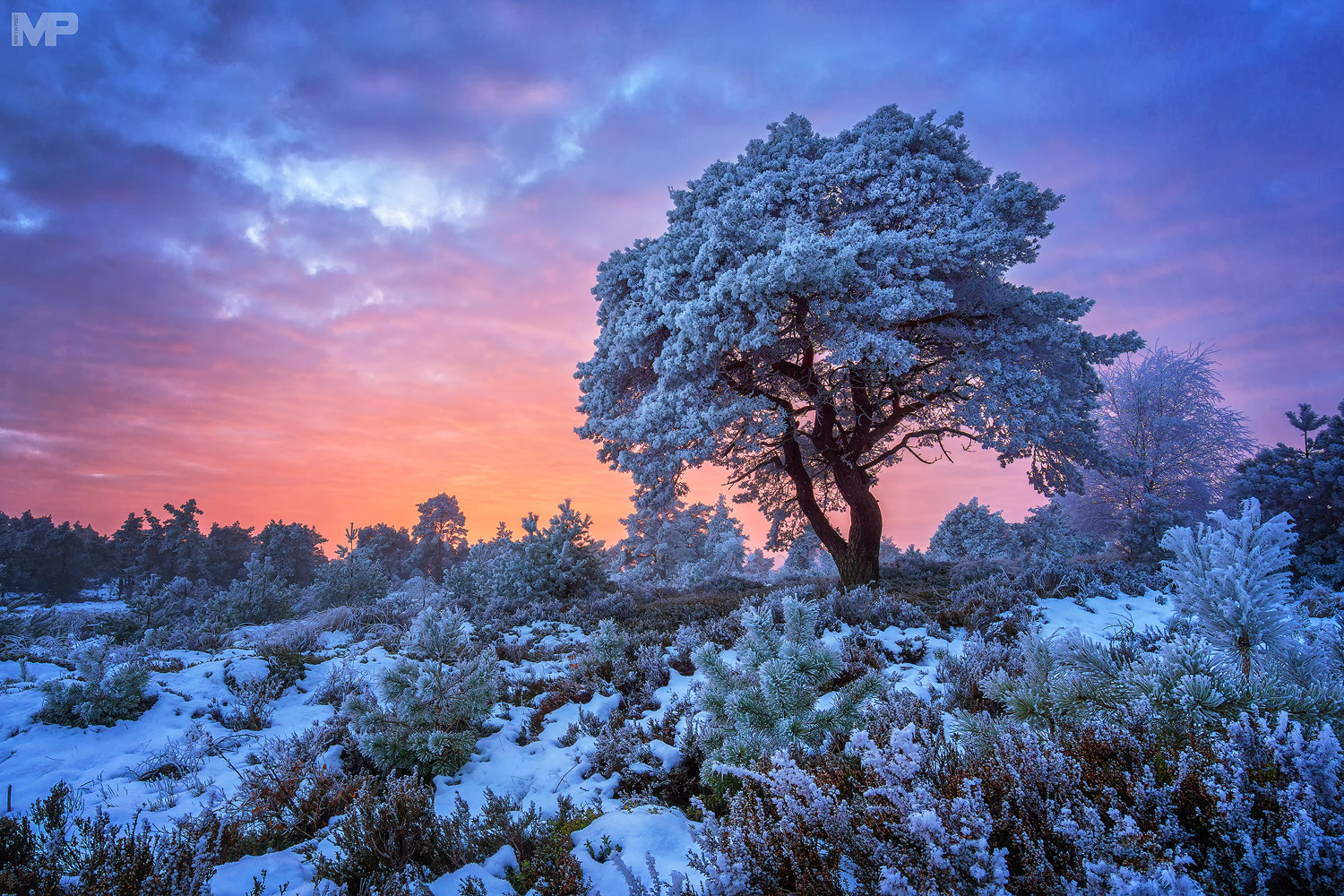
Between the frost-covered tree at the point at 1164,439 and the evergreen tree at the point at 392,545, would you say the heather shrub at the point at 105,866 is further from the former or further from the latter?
the evergreen tree at the point at 392,545

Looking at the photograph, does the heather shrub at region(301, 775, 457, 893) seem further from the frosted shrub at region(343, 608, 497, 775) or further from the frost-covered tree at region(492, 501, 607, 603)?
the frost-covered tree at region(492, 501, 607, 603)

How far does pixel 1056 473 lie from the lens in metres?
11.2

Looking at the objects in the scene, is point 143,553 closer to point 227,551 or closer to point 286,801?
point 227,551

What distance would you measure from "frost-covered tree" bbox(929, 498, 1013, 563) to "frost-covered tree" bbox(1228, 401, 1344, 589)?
7382mm

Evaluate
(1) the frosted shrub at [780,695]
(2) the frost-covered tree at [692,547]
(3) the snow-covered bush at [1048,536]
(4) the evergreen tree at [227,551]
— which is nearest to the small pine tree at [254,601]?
(2) the frost-covered tree at [692,547]

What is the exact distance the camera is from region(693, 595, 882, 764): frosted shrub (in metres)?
3.21

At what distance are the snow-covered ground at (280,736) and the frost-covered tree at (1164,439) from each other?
14.6 metres

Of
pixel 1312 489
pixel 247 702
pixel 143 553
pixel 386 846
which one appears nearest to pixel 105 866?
pixel 386 846

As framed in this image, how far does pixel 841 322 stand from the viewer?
958 cm

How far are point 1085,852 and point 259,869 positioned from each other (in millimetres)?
3957

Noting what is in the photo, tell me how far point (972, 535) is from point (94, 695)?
2323 cm

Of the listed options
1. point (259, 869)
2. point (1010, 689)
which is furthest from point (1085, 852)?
point (259, 869)

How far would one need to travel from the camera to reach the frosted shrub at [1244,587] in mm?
2756

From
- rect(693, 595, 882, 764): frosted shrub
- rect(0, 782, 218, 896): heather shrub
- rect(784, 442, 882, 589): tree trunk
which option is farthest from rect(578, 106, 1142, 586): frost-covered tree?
rect(0, 782, 218, 896): heather shrub
